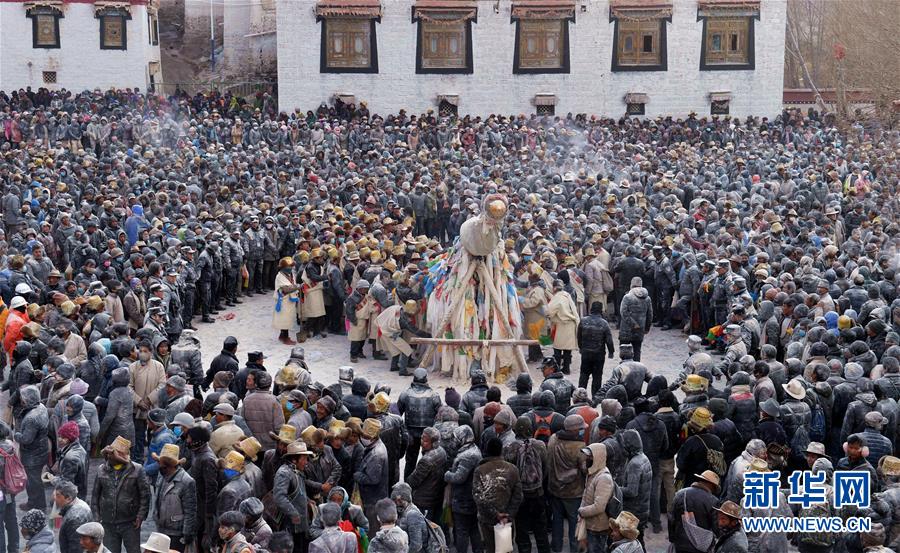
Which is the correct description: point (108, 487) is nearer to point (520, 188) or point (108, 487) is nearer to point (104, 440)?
point (104, 440)

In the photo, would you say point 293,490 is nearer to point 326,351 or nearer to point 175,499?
point 175,499

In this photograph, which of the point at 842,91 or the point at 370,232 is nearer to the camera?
the point at 370,232

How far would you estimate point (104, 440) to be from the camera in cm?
1320

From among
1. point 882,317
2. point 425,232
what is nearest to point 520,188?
point 425,232

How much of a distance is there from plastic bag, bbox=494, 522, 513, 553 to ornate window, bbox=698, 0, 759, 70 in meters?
29.2

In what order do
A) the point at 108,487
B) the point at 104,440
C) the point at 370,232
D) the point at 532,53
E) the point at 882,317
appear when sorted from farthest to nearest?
1. the point at 532,53
2. the point at 370,232
3. the point at 882,317
4. the point at 104,440
5. the point at 108,487

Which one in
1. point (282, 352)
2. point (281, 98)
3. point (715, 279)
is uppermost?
point (281, 98)

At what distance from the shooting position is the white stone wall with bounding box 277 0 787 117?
37281 millimetres

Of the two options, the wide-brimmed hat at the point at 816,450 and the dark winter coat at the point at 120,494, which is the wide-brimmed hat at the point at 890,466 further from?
the dark winter coat at the point at 120,494

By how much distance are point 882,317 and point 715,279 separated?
3276 mm

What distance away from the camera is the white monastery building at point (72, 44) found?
38156mm

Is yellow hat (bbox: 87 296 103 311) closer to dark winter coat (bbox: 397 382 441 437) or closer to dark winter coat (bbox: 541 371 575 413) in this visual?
dark winter coat (bbox: 397 382 441 437)

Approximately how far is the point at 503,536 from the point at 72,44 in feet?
103

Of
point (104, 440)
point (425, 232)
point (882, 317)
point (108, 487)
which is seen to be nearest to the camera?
point (108, 487)
